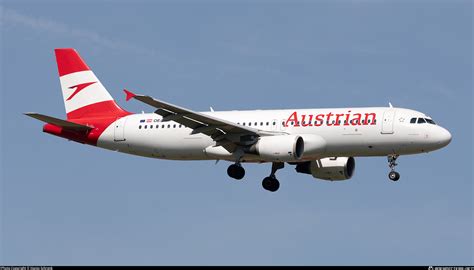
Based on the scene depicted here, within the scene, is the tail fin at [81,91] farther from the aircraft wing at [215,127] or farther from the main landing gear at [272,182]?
the main landing gear at [272,182]

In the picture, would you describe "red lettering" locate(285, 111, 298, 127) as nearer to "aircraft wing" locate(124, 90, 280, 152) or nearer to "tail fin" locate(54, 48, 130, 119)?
"aircraft wing" locate(124, 90, 280, 152)

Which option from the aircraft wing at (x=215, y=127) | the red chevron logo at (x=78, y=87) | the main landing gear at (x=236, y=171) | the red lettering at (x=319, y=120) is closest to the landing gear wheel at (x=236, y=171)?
the main landing gear at (x=236, y=171)

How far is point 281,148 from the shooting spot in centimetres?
5828

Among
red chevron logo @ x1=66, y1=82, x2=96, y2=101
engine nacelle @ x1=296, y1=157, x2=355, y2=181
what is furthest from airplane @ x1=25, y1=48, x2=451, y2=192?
red chevron logo @ x1=66, y1=82, x2=96, y2=101

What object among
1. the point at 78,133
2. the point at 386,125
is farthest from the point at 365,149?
the point at 78,133

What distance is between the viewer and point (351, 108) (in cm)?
5956

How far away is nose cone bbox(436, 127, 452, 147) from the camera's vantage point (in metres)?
58.0

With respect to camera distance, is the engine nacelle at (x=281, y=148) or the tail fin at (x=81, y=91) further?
the tail fin at (x=81, y=91)

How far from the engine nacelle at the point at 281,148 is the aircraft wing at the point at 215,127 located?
3.01 ft

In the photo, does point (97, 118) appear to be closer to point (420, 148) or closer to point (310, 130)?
point (310, 130)

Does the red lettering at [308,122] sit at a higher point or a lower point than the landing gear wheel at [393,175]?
higher

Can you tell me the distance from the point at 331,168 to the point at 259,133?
5.83m

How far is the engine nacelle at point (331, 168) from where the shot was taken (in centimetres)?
6322

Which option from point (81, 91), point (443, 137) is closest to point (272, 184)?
point (443, 137)
